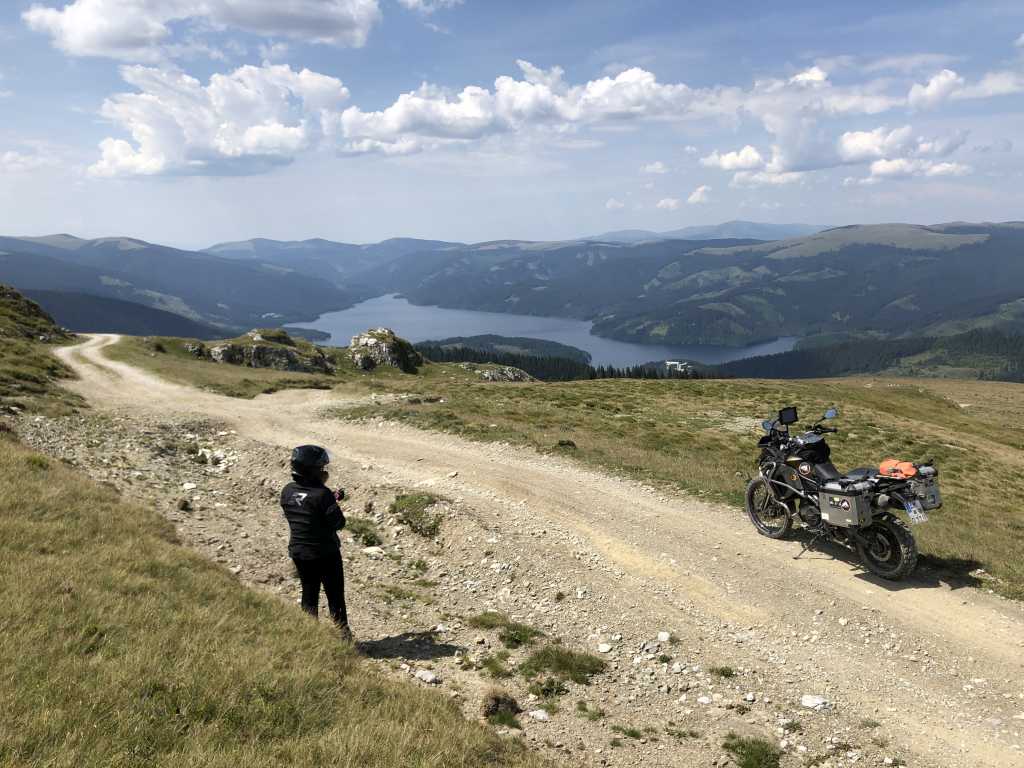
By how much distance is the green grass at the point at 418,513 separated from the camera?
1453cm

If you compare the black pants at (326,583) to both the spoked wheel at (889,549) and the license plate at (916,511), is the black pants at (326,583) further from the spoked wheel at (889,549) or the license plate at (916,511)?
the license plate at (916,511)

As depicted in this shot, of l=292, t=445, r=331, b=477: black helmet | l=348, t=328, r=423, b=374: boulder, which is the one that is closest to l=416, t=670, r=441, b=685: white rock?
l=292, t=445, r=331, b=477: black helmet

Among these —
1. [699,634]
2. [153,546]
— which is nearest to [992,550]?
[699,634]

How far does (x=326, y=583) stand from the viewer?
881cm

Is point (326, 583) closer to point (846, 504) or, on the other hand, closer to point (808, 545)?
point (846, 504)

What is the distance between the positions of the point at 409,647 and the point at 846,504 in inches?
356

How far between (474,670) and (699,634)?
4.08 m

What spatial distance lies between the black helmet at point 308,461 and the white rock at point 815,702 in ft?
25.8

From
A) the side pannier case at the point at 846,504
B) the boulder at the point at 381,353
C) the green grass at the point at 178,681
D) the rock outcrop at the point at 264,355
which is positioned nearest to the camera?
the green grass at the point at 178,681

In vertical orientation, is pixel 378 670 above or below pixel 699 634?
above

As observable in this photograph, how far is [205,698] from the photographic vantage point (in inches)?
235

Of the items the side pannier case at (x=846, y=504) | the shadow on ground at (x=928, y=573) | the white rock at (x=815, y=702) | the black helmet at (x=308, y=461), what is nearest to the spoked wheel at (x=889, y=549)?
the shadow on ground at (x=928, y=573)

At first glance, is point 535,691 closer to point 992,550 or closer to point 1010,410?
point 992,550

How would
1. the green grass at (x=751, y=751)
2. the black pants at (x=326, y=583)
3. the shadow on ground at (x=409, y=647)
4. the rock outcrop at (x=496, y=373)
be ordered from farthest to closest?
the rock outcrop at (x=496, y=373), the shadow on ground at (x=409, y=647), the black pants at (x=326, y=583), the green grass at (x=751, y=751)
